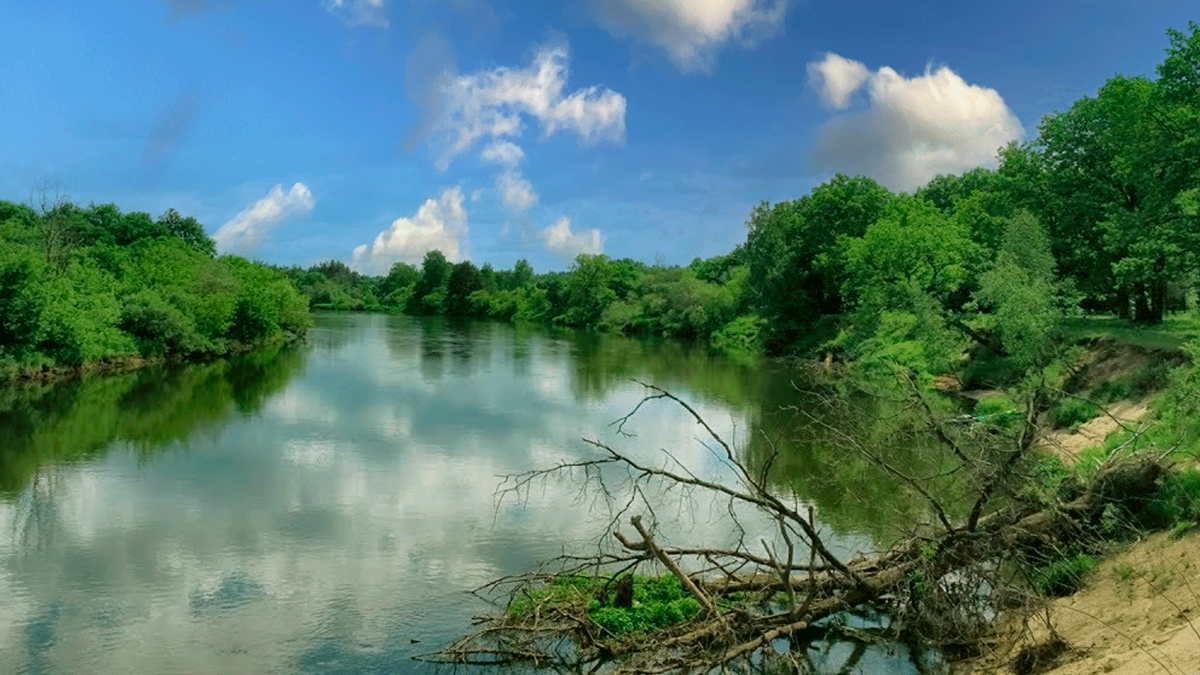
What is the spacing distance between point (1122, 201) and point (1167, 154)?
321 inches

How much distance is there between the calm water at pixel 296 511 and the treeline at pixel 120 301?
10.3 feet

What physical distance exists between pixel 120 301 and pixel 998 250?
43.6 m

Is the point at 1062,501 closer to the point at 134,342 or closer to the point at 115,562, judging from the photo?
the point at 115,562

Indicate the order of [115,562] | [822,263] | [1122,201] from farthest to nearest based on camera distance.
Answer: [822,263], [1122,201], [115,562]

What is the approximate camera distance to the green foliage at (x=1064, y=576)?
11.5 metres

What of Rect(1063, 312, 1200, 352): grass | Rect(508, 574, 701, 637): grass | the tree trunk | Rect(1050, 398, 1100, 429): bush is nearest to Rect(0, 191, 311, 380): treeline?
Rect(508, 574, 701, 637): grass

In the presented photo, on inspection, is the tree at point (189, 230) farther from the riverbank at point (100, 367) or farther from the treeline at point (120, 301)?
the riverbank at point (100, 367)

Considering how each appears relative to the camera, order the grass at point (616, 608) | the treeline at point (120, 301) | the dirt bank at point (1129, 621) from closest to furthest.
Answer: the dirt bank at point (1129, 621) → the grass at point (616, 608) → the treeline at point (120, 301)

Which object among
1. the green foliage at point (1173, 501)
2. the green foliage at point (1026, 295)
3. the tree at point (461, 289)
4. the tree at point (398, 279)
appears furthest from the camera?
the tree at point (398, 279)

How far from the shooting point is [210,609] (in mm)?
12508

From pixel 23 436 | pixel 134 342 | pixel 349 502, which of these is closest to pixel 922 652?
pixel 349 502

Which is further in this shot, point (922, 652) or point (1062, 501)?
point (1062, 501)

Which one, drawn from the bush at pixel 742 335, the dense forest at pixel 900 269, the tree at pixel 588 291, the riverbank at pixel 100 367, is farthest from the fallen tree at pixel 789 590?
the tree at pixel 588 291

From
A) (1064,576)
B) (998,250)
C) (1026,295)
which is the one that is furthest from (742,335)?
(1064,576)
